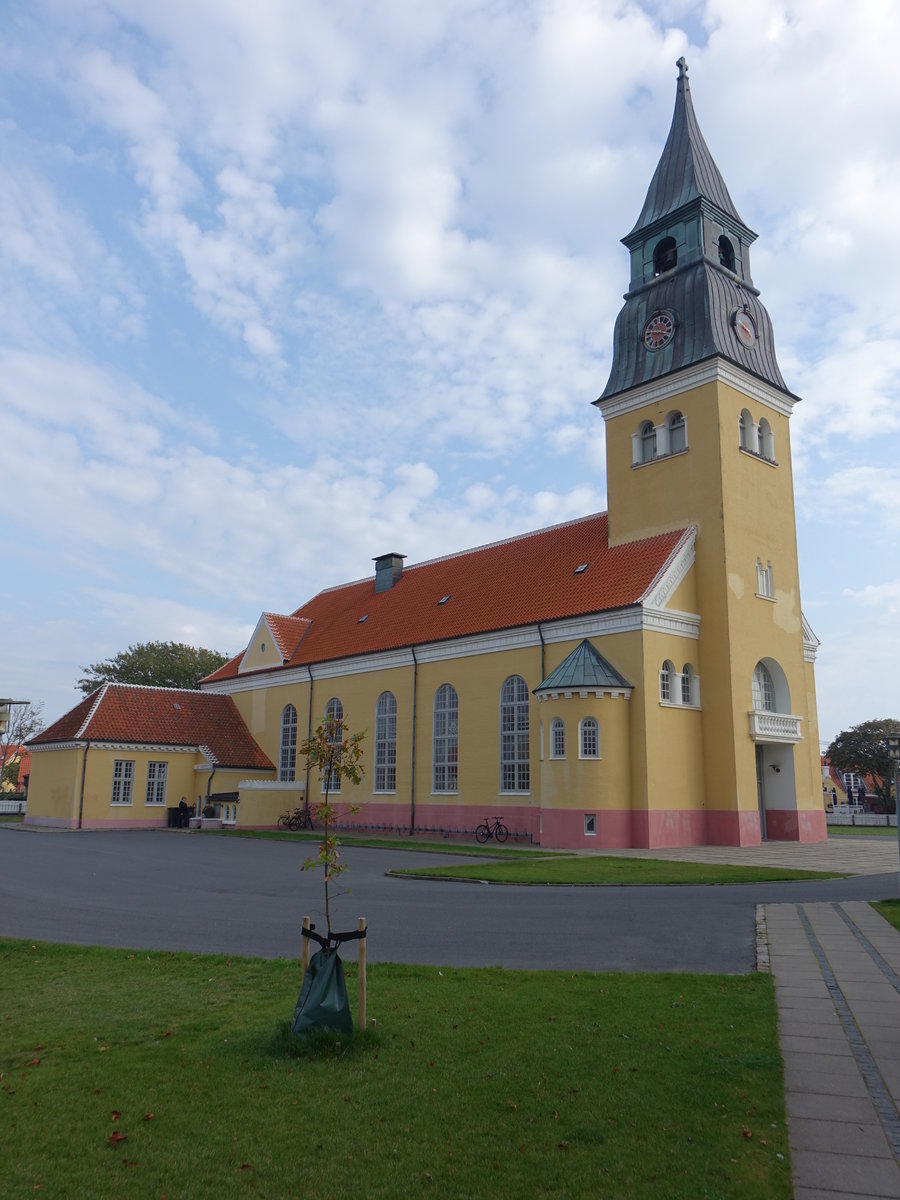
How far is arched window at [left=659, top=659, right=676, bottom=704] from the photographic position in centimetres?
3052

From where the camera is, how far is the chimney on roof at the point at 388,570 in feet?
154

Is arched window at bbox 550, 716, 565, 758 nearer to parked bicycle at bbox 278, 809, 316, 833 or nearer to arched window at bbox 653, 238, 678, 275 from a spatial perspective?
parked bicycle at bbox 278, 809, 316, 833

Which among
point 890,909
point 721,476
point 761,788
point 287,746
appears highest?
point 721,476

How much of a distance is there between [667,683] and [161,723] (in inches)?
971

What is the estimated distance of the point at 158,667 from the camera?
65938 millimetres

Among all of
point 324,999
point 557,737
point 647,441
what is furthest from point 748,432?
point 324,999

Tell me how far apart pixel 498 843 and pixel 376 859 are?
7812 mm

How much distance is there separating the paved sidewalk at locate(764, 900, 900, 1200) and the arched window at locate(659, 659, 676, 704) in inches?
699

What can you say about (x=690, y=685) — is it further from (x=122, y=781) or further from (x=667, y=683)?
(x=122, y=781)

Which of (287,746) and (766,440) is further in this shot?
(287,746)

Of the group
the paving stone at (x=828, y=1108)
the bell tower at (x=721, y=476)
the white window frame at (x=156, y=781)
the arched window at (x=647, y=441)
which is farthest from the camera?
the white window frame at (x=156, y=781)

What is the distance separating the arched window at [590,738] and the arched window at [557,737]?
27.1 inches

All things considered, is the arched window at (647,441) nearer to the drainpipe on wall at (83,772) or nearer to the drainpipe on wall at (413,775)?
the drainpipe on wall at (413,775)

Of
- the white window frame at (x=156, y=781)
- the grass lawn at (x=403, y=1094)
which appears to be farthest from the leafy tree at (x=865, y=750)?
the grass lawn at (x=403, y=1094)
